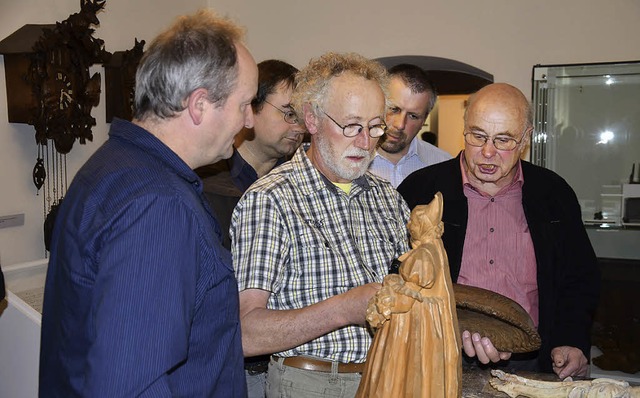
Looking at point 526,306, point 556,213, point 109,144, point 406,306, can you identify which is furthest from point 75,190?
point 556,213

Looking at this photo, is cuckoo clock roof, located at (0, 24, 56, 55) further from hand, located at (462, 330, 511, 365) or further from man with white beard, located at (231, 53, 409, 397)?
hand, located at (462, 330, 511, 365)

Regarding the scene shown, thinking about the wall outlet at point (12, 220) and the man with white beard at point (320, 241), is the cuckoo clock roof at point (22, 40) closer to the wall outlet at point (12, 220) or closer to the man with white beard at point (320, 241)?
the wall outlet at point (12, 220)

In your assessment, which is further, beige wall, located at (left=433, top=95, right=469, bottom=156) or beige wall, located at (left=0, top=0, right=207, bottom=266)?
beige wall, located at (left=433, top=95, right=469, bottom=156)

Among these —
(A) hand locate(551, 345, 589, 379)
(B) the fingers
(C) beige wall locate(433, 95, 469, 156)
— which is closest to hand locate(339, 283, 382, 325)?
(B) the fingers

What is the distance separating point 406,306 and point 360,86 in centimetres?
81

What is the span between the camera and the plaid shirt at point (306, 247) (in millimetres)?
1896

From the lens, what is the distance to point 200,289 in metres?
1.38

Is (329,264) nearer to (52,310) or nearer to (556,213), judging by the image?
(52,310)

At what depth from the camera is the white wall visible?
457cm

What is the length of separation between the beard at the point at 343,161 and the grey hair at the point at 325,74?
11 cm

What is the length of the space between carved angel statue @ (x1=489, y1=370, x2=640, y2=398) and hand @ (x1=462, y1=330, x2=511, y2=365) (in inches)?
4.4

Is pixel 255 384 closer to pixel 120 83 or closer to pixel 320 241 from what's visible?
pixel 320 241

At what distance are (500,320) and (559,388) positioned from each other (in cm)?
36

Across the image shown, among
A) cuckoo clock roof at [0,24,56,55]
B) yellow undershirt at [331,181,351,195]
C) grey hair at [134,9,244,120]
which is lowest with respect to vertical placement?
yellow undershirt at [331,181,351,195]
